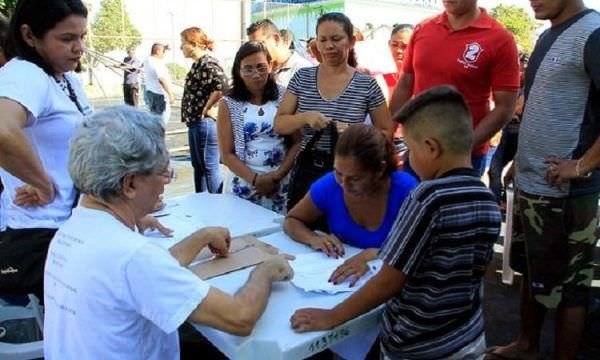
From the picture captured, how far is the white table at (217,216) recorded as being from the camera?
2086 millimetres

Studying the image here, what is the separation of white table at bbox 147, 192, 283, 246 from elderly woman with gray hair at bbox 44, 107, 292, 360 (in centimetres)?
70

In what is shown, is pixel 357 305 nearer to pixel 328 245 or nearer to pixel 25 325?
pixel 328 245

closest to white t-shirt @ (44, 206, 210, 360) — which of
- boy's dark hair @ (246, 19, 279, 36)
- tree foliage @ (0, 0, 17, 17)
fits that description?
tree foliage @ (0, 0, 17, 17)

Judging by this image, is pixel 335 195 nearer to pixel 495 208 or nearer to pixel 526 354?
pixel 495 208

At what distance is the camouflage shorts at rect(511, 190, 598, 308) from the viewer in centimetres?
203

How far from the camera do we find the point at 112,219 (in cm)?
119

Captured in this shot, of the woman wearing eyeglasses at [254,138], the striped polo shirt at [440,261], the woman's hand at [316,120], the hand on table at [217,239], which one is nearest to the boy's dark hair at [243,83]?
the woman wearing eyeglasses at [254,138]

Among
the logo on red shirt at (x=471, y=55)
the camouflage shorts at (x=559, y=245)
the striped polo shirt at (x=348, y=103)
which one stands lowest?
the camouflage shorts at (x=559, y=245)

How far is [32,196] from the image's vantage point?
5.40 feet

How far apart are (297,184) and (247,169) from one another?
1.28 ft

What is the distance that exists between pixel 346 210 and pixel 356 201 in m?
0.05

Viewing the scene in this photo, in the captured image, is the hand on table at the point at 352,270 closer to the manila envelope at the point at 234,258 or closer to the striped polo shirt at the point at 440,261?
the striped polo shirt at the point at 440,261

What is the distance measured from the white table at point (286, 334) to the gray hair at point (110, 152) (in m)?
0.40

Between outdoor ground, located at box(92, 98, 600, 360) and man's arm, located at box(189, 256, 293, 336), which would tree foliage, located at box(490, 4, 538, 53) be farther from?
man's arm, located at box(189, 256, 293, 336)
